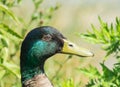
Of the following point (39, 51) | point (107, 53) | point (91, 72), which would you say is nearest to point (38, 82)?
point (39, 51)

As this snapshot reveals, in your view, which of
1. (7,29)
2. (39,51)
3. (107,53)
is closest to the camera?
(7,29)

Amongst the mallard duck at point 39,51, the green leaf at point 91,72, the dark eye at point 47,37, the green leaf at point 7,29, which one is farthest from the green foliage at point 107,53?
the green leaf at point 7,29

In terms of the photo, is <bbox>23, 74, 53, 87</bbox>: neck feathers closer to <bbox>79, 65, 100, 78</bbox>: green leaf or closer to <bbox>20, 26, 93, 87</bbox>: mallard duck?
<bbox>20, 26, 93, 87</bbox>: mallard duck

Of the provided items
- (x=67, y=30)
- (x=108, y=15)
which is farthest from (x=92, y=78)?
(x=108, y=15)

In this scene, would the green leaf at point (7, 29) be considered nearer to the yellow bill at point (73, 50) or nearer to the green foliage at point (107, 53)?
the yellow bill at point (73, 50)

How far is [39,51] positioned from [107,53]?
1.50ft

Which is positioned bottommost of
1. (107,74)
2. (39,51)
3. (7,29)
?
(107,74)

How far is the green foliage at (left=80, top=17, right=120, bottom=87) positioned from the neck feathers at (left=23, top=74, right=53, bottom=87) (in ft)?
0.81

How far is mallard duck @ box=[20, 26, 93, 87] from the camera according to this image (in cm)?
492

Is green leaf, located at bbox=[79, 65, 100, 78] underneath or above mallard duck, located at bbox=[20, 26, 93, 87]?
underneath

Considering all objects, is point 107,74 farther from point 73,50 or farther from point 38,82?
point 38,82

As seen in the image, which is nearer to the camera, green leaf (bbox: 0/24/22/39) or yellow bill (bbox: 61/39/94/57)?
green leaf (bbox: 0/24/22/39)

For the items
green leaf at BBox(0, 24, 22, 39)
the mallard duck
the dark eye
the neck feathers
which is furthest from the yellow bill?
green leaf at BBox(0, 24, 22, 39)

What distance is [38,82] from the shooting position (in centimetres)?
492
